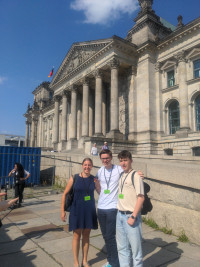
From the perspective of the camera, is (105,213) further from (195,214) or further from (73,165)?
(73,165)

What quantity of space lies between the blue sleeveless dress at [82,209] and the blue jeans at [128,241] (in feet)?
2.12

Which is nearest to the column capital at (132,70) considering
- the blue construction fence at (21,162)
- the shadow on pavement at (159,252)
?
the blue construction fence at (21,162)

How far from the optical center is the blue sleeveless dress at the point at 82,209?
377 centimetres

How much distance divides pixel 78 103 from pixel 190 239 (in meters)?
29.4

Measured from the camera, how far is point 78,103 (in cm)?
3294

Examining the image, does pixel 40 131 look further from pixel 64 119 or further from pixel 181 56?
pixel 181 56

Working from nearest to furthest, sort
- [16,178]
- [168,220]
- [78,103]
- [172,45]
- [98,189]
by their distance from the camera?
[98,189], [168,220], [16,178], [172,45], [78,103]

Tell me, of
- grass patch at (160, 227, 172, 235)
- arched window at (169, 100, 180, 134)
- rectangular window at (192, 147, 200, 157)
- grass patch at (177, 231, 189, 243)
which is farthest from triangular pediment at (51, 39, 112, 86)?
grass patch at (177, 231, 189, 243)

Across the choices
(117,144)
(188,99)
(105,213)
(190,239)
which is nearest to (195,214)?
(190,239)

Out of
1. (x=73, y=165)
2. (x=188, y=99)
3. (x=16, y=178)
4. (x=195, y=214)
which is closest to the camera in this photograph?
(x=195, y=214)

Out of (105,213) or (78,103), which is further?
(78,103)

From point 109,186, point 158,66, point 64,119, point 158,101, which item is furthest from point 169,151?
point 109,186

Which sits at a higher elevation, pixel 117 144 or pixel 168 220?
pixel 117 144

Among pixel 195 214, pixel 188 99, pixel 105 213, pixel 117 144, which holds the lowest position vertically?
pixel 195 214
